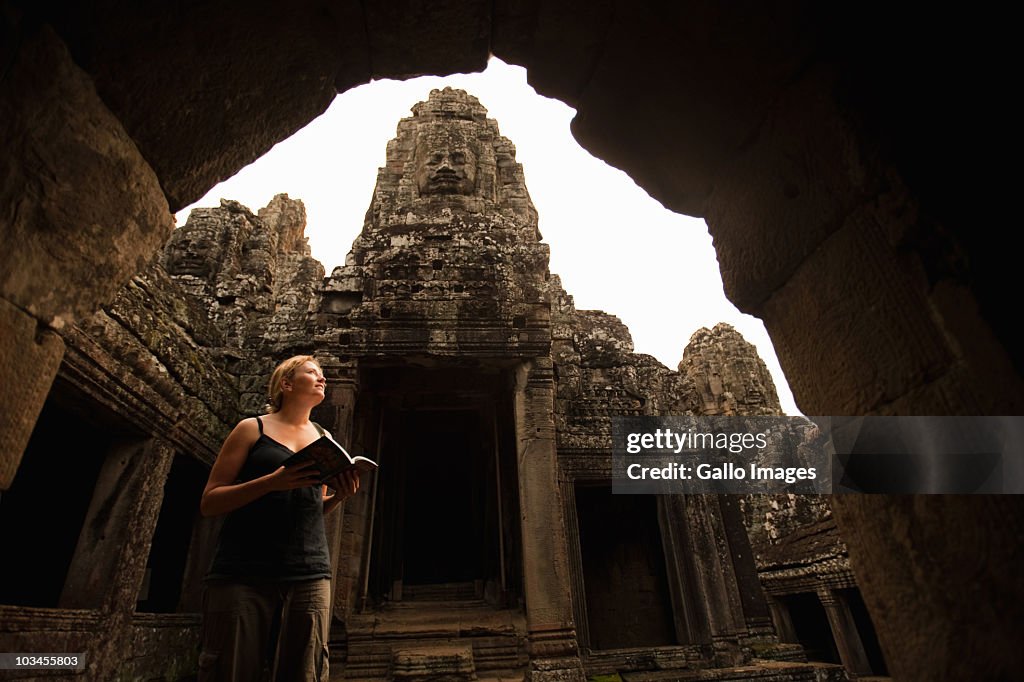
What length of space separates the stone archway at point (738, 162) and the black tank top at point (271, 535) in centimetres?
87

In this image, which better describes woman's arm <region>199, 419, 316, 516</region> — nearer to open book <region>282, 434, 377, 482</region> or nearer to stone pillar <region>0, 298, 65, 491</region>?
open book <region>282, 434, 377, 482</region>

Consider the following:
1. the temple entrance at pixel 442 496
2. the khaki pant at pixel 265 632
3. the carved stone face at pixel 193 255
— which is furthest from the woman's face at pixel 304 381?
the carved stone face at pixel 193 255

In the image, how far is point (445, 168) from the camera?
9.37m

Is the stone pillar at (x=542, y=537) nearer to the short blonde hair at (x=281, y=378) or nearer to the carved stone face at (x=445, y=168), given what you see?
the short blonde hair at (x=281, y=378)

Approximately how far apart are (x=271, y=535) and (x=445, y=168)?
8.27 meters

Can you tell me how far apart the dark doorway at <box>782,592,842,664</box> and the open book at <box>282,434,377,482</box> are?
12.6 meters

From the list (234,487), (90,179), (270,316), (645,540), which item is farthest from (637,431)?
(90,179)

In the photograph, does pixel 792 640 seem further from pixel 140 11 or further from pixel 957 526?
pixel 140 11

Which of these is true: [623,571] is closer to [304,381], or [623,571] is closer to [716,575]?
[716,575]

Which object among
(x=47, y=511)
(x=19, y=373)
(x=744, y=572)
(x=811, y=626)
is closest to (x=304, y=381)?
(x=19, y=373)

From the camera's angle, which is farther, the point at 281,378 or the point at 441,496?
the point at 441,496

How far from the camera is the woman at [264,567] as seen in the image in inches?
79.1

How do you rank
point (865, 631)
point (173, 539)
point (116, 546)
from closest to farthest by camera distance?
point (116, 546), point (173, 539), point (865, 631)

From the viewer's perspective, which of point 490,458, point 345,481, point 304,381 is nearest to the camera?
point 345,481
